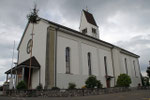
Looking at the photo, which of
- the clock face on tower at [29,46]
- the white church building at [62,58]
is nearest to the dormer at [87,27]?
the white church building at [62,58]

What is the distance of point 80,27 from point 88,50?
12.1m

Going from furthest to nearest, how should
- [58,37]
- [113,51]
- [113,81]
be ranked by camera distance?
[113,51], [113,81], [58,37]

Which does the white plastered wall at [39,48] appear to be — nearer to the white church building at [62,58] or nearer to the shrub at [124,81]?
the white church building at [62,58]

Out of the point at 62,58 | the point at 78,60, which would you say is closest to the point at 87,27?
the point at 78,60

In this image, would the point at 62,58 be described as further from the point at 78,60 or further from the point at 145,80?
the point at 145,80

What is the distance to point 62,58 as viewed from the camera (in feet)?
63.0

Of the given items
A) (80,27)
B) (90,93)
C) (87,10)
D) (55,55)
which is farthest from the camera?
(87,10)

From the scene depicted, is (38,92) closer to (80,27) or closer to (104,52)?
(104,52)

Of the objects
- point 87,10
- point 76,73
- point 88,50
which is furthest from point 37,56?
point 87,10

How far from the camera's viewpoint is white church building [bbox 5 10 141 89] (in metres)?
17.7

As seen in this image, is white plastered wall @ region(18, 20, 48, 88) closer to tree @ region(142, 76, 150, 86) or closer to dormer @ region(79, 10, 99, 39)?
dormer @ region(79, 10, 99, 39)

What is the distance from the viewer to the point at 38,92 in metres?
13.6

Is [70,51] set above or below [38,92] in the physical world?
above

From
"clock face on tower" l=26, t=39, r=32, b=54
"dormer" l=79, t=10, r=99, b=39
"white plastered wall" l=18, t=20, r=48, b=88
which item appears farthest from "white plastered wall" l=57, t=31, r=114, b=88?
"dormer" l=79, t=10, r=99, b=39
